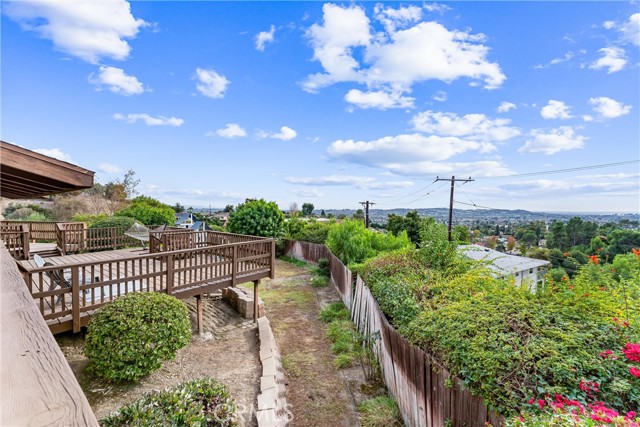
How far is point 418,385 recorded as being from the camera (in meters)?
3.04

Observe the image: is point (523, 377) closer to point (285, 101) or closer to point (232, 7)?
point (232, 7)

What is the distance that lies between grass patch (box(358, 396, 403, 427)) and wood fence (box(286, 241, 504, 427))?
94mm

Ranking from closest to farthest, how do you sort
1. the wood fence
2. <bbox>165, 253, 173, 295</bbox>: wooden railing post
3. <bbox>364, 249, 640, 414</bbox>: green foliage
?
<bbox>364, 249, 640, 414</bbox>: green foliage < the wood fence < <bbox>165, 253, 173, 295</bbox>: wooden railing post

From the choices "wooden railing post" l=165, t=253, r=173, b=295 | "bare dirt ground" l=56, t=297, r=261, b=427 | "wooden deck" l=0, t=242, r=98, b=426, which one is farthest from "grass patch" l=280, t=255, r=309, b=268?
"wooden deck" l=0, t=242, r=98, b=426

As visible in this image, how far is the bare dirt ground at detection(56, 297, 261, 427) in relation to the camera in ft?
11.7

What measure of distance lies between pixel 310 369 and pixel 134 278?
3160 mm

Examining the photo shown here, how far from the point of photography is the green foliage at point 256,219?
13.6 m

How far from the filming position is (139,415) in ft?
8.27

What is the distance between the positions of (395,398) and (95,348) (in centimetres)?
379

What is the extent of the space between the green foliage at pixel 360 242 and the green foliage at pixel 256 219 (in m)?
4.54

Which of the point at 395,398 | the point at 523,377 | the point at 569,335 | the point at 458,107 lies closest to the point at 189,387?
the point at 395,398

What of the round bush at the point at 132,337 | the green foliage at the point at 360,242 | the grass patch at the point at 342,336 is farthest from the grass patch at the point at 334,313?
the round bush at the point at 132,337

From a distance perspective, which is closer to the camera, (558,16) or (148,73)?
(558,16)

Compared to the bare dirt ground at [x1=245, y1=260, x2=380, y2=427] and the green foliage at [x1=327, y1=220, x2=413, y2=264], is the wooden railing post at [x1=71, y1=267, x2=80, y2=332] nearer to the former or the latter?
the bare dirt ground at [x1=245, y1=260, x2=380, y2=427]
